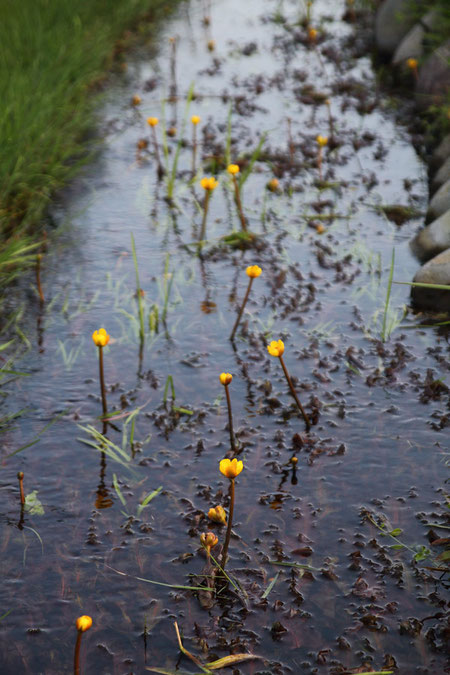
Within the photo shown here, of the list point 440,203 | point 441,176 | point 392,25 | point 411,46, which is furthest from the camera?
point 392,25

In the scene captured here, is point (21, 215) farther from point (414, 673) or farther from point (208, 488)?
point (414, 673)

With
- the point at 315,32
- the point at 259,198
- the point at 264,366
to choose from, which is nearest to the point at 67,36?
the point at 259,198

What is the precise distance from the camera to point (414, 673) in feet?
6.81

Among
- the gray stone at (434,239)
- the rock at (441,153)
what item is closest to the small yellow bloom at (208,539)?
the gray stone at (434,239)

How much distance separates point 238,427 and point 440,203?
2.34 m

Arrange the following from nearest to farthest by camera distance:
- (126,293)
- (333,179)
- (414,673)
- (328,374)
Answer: (414,673) < (328,374) < (126,293) < (333,179)

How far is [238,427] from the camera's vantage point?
10.2ft

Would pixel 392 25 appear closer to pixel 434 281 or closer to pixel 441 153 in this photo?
Result: pixel 441 153

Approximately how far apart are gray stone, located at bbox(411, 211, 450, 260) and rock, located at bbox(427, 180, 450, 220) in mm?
224

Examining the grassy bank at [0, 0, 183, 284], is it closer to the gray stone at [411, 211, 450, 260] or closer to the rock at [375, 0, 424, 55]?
A: the gray stone at [411, 211, 450, 260]

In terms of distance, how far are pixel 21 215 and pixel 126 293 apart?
38.4 inches

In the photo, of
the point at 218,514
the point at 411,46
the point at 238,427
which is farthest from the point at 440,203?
the point at 411,46

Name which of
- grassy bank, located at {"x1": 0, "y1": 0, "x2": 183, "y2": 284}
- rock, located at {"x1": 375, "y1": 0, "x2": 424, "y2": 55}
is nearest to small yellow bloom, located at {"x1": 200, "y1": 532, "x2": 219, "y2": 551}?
grassy bank, located at {"x1": 0, "y1": 0, "x2": 183, "y2": 284}

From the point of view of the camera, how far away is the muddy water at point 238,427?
7.29 ft
